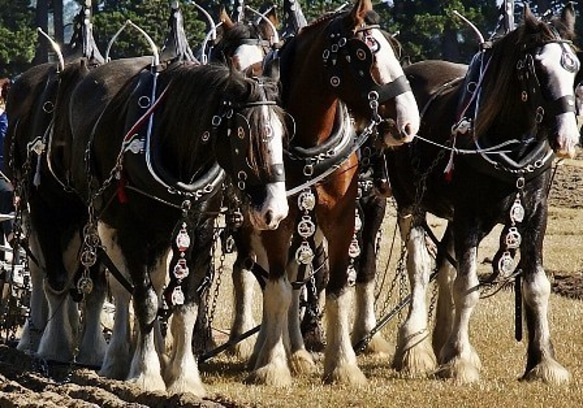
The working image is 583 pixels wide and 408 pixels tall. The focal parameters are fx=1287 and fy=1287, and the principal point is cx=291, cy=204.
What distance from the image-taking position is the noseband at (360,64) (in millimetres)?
7004

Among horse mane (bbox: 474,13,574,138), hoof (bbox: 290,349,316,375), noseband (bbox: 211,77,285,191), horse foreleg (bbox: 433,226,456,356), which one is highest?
horse mane (bbox: 474,13,574,138)

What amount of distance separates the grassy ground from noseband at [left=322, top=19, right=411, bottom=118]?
1.60 meters

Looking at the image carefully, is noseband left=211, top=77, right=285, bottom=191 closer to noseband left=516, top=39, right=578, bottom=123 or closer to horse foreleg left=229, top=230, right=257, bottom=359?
noseband left=516, top=39, right=578, bottom=123

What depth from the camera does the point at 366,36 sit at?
7.13 metres

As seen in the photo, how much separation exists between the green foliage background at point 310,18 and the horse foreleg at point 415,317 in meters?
22.8

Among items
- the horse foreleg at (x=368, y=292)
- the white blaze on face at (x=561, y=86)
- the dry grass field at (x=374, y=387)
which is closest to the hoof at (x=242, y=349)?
the dry grass field at (x=374, y=387)

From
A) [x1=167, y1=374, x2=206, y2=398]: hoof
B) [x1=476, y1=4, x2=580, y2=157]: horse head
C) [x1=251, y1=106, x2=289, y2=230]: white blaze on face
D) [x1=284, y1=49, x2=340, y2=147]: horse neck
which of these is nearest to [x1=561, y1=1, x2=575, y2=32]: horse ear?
[x1=476, y1=4, x2=580, y2=157]: horse head

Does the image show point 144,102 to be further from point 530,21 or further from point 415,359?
point 415,359

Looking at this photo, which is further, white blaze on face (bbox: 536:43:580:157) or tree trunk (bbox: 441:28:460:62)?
tree trunk (bbox: 441:28:460:62)

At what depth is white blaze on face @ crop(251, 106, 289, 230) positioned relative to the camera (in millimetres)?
6117

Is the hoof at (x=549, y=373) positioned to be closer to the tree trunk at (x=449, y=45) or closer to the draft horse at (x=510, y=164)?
the draft horse at (x=510, y=164)

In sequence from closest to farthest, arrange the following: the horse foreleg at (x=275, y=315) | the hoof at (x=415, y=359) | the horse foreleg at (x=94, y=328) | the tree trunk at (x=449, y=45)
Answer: the horse foreleg at (x=275, y=315) < the horse foreleg at (x=94, y=328) < the hoof at (x=415, y=359) < the tree trunk at (x=449, y=45)

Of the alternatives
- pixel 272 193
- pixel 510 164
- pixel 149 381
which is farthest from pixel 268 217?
pixel 510 164

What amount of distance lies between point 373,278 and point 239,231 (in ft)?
4.50
